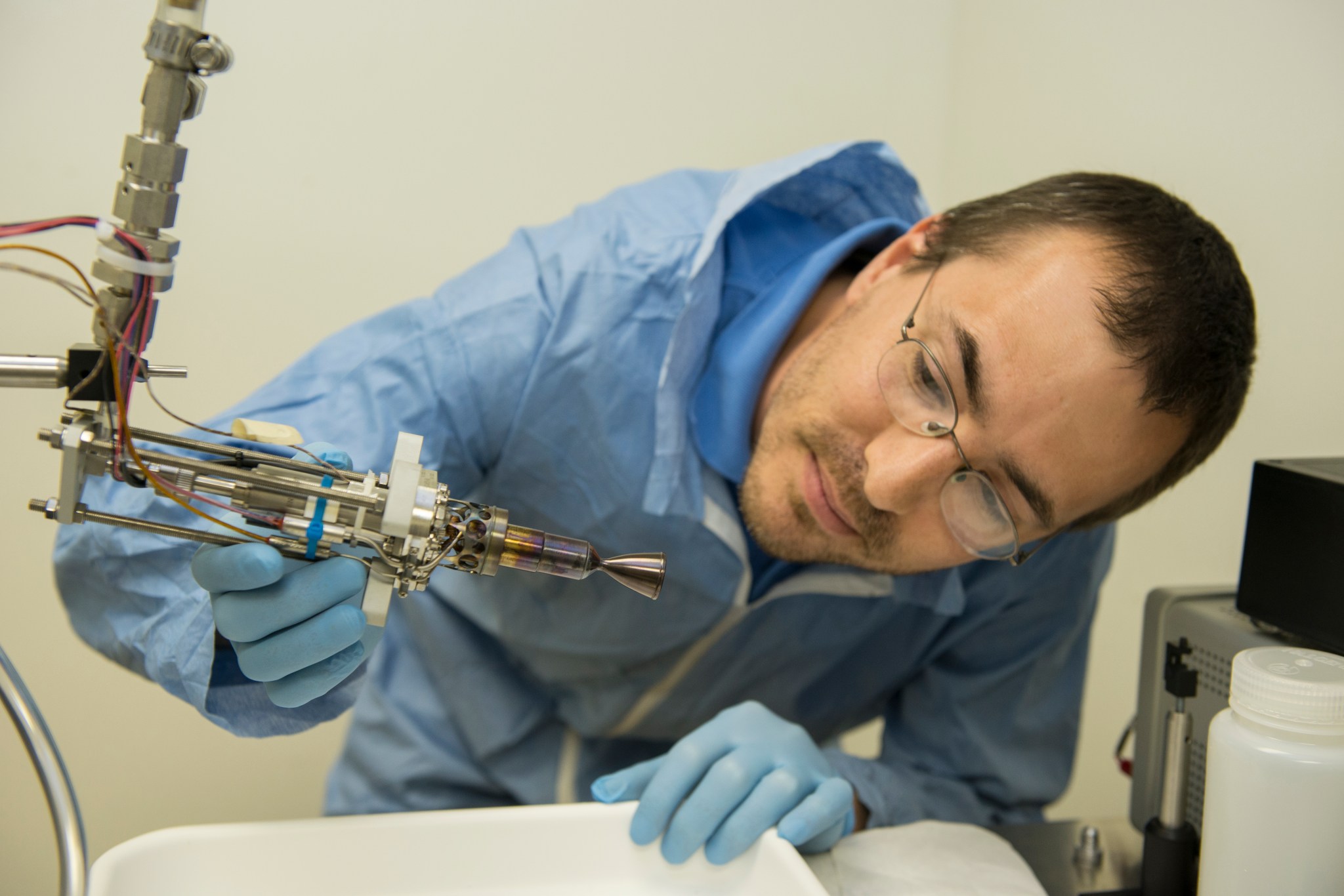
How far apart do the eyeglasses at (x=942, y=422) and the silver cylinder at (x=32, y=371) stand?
0.63 m

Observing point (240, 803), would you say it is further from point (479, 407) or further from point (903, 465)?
point (903, 465)

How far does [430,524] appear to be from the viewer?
0.59 m

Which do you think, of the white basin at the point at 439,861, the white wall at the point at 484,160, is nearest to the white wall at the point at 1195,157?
the white wall at the point at 484,160

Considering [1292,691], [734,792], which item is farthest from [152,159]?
[1292,691]

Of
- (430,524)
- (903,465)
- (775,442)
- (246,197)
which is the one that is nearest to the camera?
(430,524)

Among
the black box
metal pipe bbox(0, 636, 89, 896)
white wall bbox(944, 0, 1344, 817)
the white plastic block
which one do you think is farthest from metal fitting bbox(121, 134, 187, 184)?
white wall bbox(944, 0, 1344, 817)

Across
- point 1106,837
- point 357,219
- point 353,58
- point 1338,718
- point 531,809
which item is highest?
point 353,58

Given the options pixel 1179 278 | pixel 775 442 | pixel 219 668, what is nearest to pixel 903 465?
pixel 775 442

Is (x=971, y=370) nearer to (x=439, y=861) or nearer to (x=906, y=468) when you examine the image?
(x=906, y=468)

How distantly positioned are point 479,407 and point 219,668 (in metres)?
0.35

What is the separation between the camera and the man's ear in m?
1.03

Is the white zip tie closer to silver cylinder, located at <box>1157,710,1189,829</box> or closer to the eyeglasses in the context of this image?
the eyeglasses

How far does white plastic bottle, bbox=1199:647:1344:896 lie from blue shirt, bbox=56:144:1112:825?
1.41ft

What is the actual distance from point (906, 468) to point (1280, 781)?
0.35 m
